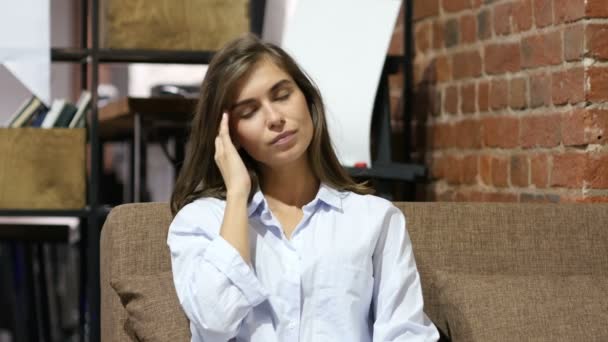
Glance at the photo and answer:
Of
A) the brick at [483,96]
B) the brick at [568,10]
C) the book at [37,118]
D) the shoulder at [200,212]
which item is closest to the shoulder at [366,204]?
the shoulder at [200,212]

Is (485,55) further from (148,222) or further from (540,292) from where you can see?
(148,222)

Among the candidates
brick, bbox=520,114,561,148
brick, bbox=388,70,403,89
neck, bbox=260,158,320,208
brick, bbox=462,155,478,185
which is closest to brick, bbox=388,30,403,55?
brick, bbox=388,70,403,89

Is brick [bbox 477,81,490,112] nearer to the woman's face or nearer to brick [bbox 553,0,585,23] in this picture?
brick [bbox 553,0,585,23]

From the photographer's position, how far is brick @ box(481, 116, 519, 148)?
8.20 ft

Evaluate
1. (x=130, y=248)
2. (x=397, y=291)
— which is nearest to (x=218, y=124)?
(x=130, y=248)

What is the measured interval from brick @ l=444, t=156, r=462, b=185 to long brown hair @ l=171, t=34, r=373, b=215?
0.89 m

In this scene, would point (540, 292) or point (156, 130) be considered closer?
point (540, 292)

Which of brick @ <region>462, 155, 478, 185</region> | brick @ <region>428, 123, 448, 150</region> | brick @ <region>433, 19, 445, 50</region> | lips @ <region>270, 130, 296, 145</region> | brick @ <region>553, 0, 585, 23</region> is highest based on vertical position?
brick @ <region>553, 0, 585, 23</region>

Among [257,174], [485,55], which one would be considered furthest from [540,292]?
[485,55]

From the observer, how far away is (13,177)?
2.59 meters

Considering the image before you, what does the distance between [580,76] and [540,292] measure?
0.59 m

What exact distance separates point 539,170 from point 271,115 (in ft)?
2.85

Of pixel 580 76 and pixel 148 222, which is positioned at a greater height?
pixel 580 76

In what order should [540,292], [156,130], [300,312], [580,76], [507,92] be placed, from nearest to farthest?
[300,312] → [540,292] → [580,76] → [507,92] → [156,130]
